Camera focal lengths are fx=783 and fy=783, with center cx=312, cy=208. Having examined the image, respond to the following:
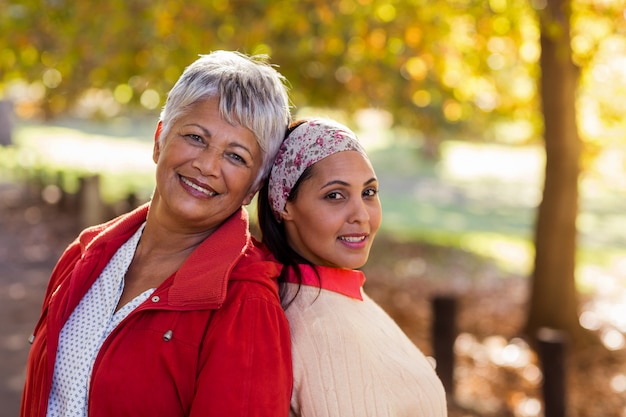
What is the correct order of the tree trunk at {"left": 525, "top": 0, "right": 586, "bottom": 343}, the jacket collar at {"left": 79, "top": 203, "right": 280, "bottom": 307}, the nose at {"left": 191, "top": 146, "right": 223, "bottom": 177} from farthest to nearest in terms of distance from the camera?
the tree trunk at {"left": 525, "top": 0, "right": 586, "bottom": 343}, the nose at {"left": 191, "top": 146, "right": 223, "bottom": 177}, the jacket collar at {"left": 79, "top": 203, "right": 280, "bottom": 307}

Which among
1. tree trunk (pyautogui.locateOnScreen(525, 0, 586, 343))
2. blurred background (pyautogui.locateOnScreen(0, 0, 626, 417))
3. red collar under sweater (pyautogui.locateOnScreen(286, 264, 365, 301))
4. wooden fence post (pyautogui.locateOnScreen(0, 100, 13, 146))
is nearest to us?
red collar under sweater (pyautogui.locateOnScreen(286, 264, 365, 301))

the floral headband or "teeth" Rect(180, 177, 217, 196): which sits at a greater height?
the floral headband

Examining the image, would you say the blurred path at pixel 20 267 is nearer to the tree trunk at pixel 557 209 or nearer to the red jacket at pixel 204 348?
the red jacket at pixel 204 348

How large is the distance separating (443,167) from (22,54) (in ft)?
81.7

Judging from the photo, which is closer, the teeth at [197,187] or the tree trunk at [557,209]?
the teeth at [197,187]

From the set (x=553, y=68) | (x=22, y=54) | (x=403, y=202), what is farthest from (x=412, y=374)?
(x=403, y=202)

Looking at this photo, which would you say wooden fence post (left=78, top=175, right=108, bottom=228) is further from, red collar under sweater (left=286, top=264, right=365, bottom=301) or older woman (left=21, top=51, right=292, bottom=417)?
red collar under sweater (left=286, top=264, right=365, bottom=301)

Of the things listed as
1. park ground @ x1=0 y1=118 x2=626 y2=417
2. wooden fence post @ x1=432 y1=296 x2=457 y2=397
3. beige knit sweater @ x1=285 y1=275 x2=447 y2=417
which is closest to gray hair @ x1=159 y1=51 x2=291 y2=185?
beige knit sweater @ x1=285 y1=275 x2=447 y2=417

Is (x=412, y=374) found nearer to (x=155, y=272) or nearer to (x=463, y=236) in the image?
(x=155, y=272)

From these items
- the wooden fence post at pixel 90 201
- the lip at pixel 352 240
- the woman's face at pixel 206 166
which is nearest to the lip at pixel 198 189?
the woman's face at pixel 206 166

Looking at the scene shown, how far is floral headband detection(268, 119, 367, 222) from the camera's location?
8.55 ft

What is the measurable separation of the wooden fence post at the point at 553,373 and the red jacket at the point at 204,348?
4.53 metres

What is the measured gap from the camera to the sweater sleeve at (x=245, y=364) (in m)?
2.19

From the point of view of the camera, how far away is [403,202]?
78.9ft
